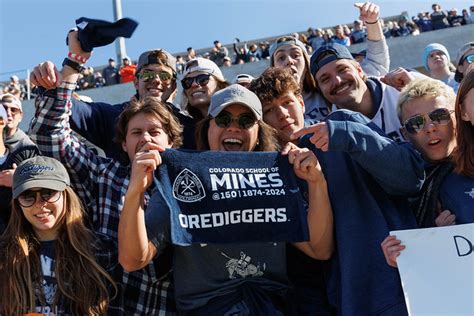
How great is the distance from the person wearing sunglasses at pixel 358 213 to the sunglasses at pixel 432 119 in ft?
0.43

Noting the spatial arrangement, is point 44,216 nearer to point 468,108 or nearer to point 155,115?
point 155,115

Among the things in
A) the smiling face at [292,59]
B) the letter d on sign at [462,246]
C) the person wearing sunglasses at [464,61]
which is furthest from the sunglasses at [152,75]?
the person wearing sunglasses at [464,61]

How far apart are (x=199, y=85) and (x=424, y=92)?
5.80 feet

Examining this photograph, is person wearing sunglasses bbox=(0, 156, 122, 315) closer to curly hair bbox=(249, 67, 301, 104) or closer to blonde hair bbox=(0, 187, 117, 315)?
blonde hair bbox=(0, 187, 117, 315)

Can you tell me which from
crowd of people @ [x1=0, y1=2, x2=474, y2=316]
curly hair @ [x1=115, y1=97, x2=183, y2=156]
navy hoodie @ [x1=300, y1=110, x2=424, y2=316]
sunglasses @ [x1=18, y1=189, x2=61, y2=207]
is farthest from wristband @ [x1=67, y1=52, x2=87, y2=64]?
navy hoodie @ [x1=300, y1=110, x2=424, y2=316]

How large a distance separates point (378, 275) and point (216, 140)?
1105mm

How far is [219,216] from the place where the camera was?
299 centimetres

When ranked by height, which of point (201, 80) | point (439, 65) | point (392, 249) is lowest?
point (392, 249)

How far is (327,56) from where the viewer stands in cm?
425

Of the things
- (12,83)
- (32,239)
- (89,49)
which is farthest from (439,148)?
(12,83)

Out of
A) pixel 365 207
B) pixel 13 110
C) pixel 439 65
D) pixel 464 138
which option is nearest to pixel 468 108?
pixel 464 138

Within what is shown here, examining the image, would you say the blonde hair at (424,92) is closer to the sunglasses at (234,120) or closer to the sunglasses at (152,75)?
the sunglasses at (234,120)

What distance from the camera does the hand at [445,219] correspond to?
2930 millimetres

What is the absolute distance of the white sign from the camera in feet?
8.63
